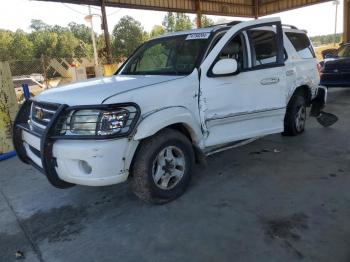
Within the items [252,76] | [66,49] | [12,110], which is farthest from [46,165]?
[66,49]

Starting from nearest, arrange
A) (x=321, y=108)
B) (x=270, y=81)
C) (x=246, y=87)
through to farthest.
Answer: (x=246, y=87)
(x=270, y=81)
(x=321, y=108)

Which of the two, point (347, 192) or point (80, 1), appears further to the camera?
point (80, 1)

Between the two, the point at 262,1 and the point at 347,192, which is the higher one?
the point at 262,1

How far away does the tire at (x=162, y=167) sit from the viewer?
3031 mm

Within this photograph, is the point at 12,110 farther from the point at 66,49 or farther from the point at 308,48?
the point at 66,49

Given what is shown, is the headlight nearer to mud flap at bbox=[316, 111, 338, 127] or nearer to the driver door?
the driver door

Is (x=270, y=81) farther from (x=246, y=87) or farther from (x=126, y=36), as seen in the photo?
(x=126, y=36)

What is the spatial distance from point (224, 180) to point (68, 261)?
2029 mm

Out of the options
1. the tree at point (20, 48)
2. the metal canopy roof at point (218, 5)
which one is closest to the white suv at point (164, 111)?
the metal canopy roof at point (218, 5)

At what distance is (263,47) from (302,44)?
1.62 m

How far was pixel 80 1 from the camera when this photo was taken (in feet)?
36.2

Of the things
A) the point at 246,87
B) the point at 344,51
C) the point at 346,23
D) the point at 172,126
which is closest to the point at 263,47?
the point at 246,87

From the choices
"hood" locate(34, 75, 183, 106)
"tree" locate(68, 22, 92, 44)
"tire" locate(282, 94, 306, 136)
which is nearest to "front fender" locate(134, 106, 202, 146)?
"hood" locate(34, 75, 183, 106)

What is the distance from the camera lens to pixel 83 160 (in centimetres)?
274
